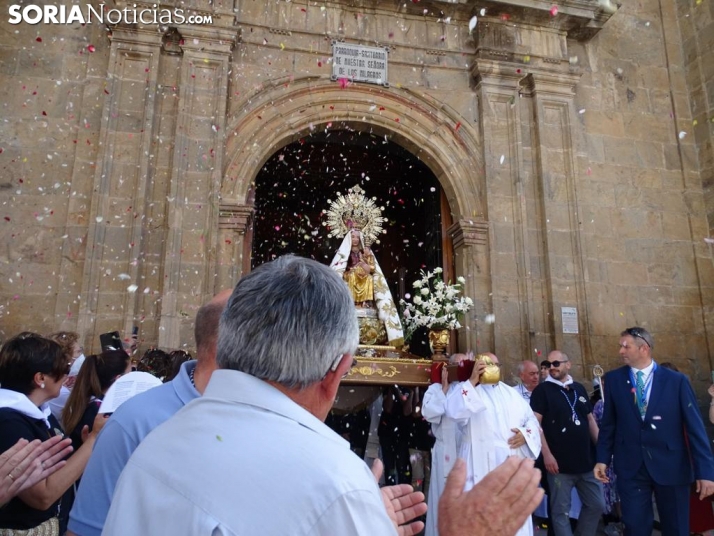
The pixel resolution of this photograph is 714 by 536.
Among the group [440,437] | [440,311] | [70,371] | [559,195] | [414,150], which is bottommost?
[440,437]

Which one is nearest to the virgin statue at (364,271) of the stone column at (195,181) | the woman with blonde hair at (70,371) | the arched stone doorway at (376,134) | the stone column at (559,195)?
the arched stone doorway at (376,134)

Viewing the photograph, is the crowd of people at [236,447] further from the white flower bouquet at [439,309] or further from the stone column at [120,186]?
the stone column at [120,186]

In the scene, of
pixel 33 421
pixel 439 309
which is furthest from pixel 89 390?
pixel 439 309

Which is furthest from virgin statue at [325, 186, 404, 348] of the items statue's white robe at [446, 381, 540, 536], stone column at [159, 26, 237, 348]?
statue's white robe at [446, 381, 540, 536]

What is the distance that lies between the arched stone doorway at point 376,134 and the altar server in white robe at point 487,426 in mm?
2836

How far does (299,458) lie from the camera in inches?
41.3

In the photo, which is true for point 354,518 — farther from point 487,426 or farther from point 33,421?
point 487,426

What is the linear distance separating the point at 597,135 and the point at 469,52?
253 centimetres

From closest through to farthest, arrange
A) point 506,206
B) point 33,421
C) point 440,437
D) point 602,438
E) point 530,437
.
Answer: point 33,421 < point 602,438 < point 530,437 < point 440,437 < point 506,206

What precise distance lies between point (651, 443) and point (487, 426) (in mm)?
1278

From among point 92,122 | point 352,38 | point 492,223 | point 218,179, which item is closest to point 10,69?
point 92,122

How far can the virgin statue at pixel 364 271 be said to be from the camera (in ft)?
23.0

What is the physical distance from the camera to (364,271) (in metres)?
7.45

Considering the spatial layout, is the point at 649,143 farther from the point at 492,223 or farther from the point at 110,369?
the point at 110,369
